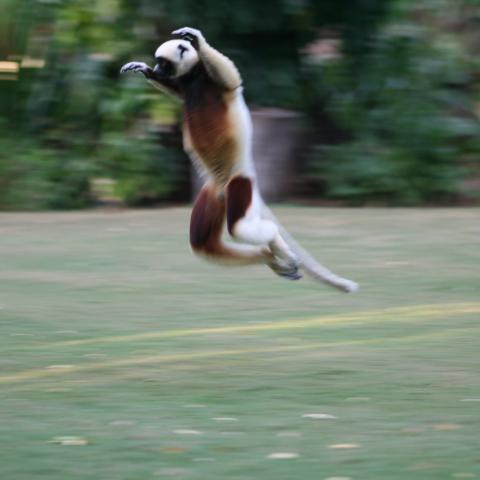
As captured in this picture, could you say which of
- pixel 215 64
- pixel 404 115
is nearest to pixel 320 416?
pixel 215 64

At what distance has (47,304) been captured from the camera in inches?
395

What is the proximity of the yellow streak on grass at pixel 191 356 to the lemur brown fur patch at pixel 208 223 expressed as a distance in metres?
0.83

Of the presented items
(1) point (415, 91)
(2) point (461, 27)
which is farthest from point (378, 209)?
(2) point (461, 27)

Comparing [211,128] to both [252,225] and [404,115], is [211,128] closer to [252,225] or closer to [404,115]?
[252,225]

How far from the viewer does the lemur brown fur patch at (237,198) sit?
284 inches

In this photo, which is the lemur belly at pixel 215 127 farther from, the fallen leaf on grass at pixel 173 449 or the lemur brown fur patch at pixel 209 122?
the fallen leaf on grass at pixel 173 449

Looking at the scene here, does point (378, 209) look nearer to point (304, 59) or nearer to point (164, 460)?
point (304, 59)

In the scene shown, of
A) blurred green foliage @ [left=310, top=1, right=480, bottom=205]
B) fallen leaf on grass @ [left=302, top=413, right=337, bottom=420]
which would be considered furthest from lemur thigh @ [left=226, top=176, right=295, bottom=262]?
blurred green foliage @ [left=310, top=1, right=480, bottom=205]

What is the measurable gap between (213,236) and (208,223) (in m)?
0.09

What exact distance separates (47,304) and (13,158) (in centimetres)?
703

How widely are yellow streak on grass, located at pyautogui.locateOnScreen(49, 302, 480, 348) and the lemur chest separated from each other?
1859mm

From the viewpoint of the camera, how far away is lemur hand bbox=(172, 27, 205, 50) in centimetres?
648

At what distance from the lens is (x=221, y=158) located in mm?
7246

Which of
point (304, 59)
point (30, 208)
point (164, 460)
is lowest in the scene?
point (30, 208)
